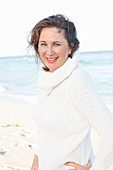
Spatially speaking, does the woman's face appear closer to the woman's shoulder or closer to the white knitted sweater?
the white knitted sweater

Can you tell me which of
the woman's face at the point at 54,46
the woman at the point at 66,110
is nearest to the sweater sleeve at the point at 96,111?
the woman at the point at 66,110

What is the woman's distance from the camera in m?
1.44

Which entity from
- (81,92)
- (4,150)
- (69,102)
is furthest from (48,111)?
(4,150)

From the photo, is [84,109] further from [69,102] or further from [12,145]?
[12,145]

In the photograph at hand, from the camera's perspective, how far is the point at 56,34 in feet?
5.40

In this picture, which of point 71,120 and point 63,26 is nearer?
point 71,120

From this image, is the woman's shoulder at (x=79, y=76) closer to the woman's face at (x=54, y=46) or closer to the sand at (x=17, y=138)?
the woman's face at (x=54, y=46)

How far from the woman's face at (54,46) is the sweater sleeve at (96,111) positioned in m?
0.25

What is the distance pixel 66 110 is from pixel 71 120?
0.22 ft

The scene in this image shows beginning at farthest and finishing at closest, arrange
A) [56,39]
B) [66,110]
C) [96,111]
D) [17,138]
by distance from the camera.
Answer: [17,138] < [56,39] < [66,110] < [96,111]

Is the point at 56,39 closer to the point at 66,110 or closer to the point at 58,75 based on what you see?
the point at 58,75

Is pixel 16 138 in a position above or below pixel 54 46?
below

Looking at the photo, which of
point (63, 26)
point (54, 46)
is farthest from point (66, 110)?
point (63, 26)

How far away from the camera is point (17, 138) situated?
15.1 ft
